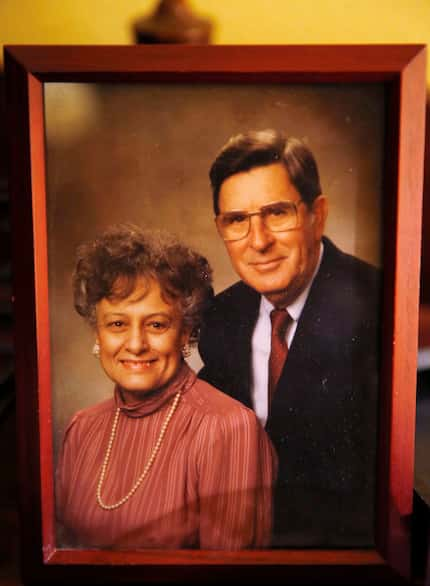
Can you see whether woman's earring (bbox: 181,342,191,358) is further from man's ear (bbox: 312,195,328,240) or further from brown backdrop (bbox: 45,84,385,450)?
man's ear (bbox: 312,195,328,240)

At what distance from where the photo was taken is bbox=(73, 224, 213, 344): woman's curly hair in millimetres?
598

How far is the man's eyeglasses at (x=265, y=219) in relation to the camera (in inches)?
23.1

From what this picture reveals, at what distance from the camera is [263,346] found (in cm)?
61

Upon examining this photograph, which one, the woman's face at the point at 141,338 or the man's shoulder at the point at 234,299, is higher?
the man's shoulder at the point at 234,299

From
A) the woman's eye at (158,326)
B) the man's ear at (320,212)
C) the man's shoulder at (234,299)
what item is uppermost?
the man's ear at (320,212)

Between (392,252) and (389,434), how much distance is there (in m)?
0.20

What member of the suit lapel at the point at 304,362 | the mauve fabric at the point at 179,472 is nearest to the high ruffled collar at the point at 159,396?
the mauve fabric at the point at 179,472

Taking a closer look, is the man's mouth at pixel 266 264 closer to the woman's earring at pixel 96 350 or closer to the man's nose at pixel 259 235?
the man's nose at pixel 259 235

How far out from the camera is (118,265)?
1.98ft

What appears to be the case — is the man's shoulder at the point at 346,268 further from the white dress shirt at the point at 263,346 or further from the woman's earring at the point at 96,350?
the woman's earring at the point at 96,350

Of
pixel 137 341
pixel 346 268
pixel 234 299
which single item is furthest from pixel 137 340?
pixel 346 268

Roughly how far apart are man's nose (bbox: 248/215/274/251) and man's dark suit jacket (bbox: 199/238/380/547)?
0.05 m

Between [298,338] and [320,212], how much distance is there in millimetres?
141

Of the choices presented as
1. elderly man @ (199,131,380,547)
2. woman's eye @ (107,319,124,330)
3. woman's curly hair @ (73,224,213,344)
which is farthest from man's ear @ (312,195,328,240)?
woman's eye @ (107,319,124,330)
